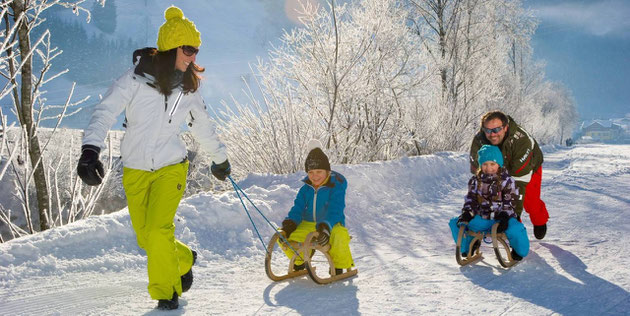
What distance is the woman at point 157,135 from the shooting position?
8.95 ft

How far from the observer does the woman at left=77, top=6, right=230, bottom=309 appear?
2729mm

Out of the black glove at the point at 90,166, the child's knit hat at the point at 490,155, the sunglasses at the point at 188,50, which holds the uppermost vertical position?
the sunglasses at the point at 188,50

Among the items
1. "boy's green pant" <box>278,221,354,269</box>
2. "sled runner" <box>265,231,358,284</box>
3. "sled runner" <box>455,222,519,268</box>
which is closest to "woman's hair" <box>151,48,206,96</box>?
"sled runner" <box>265,231,358,284</box>

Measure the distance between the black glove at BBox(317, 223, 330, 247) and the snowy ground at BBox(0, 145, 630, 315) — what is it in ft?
1.03

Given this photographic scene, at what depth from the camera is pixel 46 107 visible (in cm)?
482

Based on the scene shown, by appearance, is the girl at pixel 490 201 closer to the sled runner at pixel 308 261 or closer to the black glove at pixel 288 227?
the sled runner at pixel 308 261

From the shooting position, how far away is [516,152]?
4527mm

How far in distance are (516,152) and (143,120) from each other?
11.1 feet

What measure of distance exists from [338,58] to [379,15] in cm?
165

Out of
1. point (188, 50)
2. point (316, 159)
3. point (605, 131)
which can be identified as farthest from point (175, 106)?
point (605, 131)

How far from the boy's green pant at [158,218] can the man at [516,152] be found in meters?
2.90

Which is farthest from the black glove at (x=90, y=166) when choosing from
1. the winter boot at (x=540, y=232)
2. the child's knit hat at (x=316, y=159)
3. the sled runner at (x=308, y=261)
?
the winter boot at (x=540, y=232)

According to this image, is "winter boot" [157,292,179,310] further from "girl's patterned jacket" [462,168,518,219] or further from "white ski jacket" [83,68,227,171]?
"girl's patterned jacket" [462,168,518,219]

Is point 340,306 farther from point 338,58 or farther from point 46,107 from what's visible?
point 338,58
